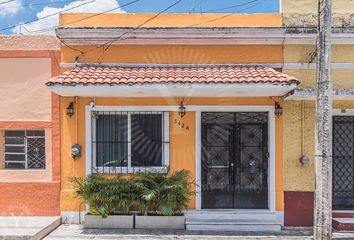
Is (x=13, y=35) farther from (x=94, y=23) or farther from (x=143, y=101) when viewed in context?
(x=143, y=101)

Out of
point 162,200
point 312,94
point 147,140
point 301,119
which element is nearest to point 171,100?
point 147,140

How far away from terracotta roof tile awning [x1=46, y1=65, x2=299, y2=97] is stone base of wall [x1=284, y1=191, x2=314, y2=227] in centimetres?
280

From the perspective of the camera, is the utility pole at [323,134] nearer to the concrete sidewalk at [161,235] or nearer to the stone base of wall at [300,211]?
the concrete sidewalk at [161,235]

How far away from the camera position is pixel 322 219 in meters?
9.16

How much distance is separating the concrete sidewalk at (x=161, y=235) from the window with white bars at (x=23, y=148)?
2221mm

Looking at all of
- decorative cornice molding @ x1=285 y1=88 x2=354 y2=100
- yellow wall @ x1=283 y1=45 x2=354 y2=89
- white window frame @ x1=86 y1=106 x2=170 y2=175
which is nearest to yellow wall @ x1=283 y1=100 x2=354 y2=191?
decorative cornice molding @ x1=285 y1=88 x2=354 y2=100

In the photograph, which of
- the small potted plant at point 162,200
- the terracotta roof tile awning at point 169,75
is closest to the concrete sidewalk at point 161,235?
the small potted plant at point 162,200

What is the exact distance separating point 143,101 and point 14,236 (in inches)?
178

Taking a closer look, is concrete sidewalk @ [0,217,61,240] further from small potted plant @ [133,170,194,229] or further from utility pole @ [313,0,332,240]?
utility pole @ [313,0,332,240]

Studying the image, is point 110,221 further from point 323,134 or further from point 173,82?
point 323,134

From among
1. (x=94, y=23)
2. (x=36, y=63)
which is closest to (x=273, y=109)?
(x=94, y=23)

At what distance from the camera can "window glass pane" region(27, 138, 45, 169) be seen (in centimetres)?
1199

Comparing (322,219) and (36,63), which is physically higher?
(36,63)

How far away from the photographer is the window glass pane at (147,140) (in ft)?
38.6
